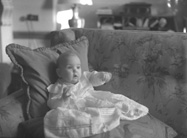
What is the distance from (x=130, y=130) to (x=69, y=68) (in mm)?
429

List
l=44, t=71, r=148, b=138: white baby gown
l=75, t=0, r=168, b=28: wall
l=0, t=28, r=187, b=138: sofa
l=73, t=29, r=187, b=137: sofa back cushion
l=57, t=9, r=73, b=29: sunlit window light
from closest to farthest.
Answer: l=44, t=71, r=148, b=138: white baby gown → l=0, t=28, r=187, b=138: sofa → l=73, t=29, r=187, b=137: sofa back cushion → l=75, t=0, r=168, b=28: wall → l=57, t=9, r=73, b=29: sunlit window light

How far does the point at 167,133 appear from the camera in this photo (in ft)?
4.06

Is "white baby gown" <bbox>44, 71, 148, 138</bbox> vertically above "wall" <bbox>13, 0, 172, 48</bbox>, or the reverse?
"wall" <bbox>13, 0, 172, 48</bbox>

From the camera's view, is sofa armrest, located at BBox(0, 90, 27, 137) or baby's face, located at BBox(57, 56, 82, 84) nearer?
sofa armrest, located at BBox(0, 90, 27, 137)

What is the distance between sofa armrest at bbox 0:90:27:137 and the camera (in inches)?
44.6

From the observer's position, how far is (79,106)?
122cm

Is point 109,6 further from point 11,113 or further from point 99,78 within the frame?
point 11,113

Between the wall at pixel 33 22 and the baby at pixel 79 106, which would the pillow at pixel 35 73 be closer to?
the baby at pixel 79 106

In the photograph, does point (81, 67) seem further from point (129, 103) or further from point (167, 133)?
point (167, 133)

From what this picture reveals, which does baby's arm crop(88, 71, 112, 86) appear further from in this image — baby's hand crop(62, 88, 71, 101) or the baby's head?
baby's hand crop(62, 88, 71, 101)

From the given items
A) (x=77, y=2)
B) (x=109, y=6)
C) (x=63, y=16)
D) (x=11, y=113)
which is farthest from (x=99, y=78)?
(x=63, y=16)

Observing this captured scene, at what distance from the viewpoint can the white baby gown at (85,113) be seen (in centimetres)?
108

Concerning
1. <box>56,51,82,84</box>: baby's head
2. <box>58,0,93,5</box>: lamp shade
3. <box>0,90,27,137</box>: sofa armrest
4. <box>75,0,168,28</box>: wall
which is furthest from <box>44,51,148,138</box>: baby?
<box>75,0,168,28</box>: wall

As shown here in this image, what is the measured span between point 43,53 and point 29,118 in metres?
0.34
